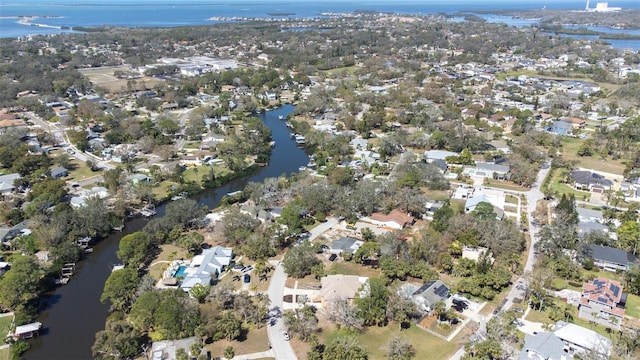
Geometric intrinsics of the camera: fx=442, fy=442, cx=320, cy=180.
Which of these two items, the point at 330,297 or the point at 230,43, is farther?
the point at 230,43

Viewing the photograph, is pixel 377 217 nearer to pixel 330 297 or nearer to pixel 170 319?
pixel 330 297

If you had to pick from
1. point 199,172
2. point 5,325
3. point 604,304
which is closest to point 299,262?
point 5,325

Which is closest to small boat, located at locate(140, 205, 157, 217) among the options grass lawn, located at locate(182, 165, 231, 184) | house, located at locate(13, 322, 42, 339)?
grass lawn, located at locate(182, 165, 231, 184)

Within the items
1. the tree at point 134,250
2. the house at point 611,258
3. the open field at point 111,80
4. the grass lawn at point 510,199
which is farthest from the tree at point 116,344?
the open field at point 111,80

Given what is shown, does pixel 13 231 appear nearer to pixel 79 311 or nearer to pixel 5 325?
pixel 5 325

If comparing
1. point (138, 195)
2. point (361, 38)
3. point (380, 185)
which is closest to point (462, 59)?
point (361, 38)

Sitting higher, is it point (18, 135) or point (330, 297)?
point (18, 135)
